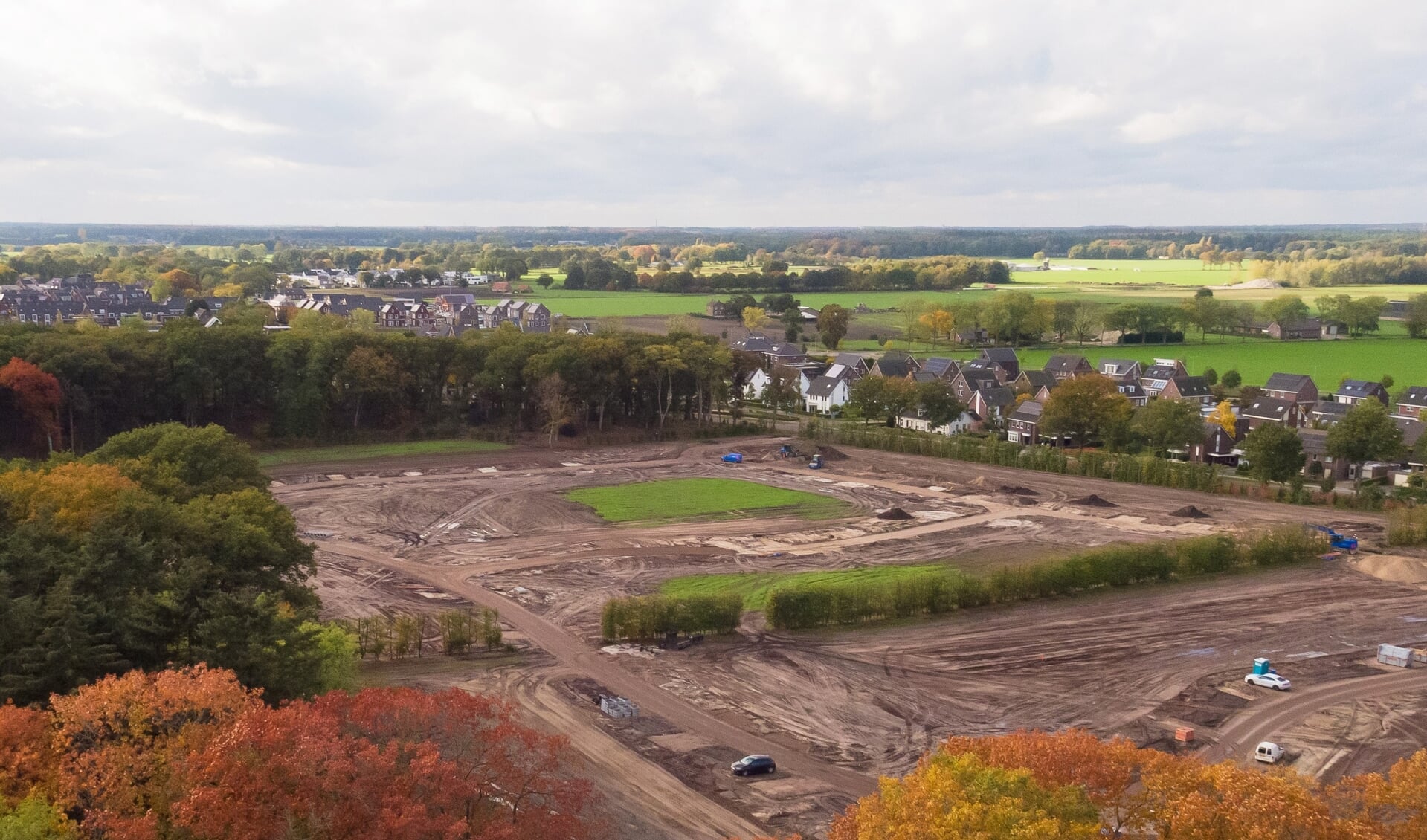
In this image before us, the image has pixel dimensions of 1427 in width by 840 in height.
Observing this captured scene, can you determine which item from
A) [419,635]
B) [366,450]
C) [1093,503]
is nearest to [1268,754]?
[419,635]

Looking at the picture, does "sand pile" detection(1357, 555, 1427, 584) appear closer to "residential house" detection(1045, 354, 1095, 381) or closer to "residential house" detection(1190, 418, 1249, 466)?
"residential house" detection(1190, 418, 1249, 466)

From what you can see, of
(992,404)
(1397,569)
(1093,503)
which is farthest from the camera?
(992,404)

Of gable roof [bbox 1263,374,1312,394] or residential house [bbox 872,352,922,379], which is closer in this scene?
gable roof [bbox 1263,374,1312,394]

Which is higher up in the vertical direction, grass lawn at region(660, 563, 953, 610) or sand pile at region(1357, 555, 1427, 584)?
sand pile at region(1357, 555, 1427, 584)

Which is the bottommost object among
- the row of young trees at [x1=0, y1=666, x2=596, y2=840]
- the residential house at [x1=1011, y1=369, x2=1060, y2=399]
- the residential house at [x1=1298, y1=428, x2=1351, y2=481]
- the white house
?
the white house

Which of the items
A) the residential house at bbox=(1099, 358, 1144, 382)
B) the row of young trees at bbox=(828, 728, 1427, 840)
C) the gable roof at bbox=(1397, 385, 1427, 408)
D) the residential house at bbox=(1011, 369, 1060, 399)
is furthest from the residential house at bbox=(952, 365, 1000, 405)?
the row of young trees at bbox=(828, 728, 1427, 840)

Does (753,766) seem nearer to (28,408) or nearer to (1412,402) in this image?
(28,408)

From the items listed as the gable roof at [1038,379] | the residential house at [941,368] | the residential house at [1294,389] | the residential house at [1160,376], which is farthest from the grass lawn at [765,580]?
the residential house at [1160,376]
